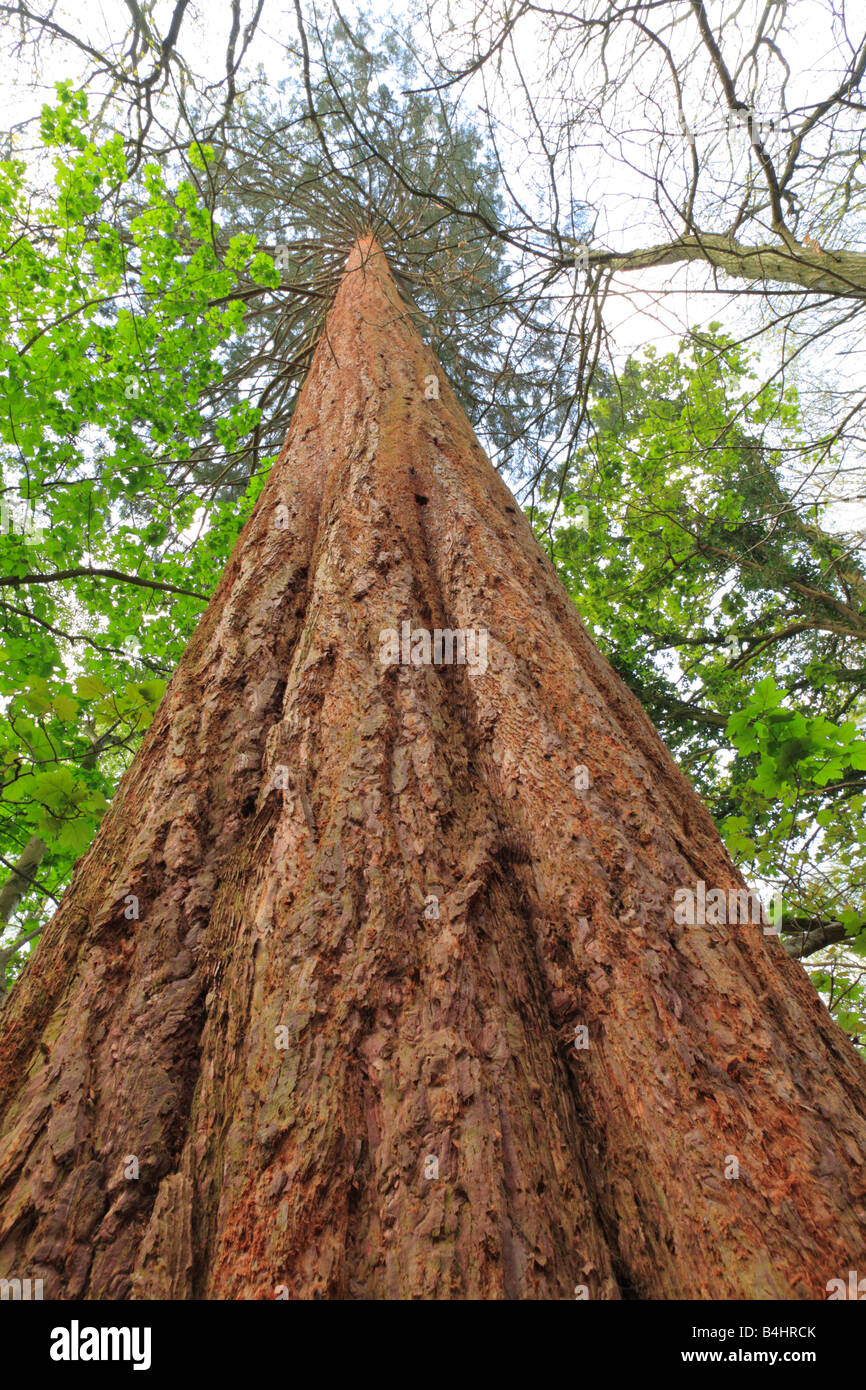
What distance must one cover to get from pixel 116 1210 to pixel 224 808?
2.29ft

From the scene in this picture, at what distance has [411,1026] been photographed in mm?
1025

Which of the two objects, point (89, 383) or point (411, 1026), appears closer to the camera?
point (411, 1026)

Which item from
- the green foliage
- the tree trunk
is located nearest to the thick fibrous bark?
the green foliage

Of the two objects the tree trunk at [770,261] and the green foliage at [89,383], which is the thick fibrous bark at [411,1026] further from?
the tree trunk at [770,261]

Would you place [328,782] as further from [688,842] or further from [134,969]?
[688,842]

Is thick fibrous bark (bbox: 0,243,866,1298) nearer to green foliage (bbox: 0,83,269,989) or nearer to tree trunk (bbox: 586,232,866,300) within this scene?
green foliage (bbox: 0,83,269,989)

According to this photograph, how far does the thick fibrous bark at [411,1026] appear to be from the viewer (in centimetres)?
86

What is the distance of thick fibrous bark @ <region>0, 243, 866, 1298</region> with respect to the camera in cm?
86

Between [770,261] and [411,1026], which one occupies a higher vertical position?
[770,261]

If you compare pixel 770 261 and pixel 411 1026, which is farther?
pixel 770 261

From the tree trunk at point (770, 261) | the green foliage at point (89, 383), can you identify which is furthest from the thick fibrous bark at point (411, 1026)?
the tree trunk at point (770, 261)

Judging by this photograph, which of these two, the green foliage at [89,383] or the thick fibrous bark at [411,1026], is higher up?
the green foliage at [89,383]
